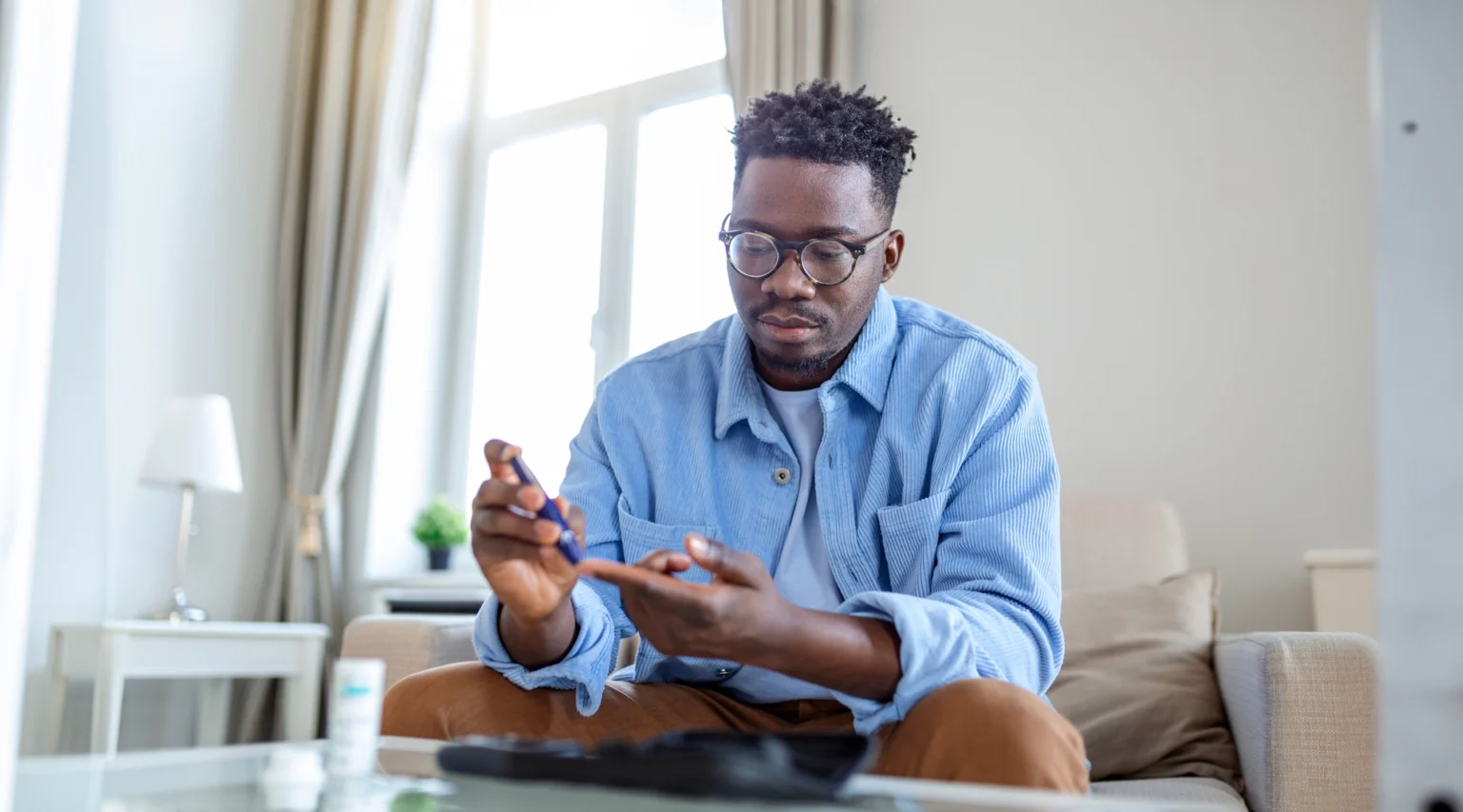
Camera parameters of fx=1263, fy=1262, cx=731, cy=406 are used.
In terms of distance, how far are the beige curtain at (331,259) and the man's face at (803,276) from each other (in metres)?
2.52

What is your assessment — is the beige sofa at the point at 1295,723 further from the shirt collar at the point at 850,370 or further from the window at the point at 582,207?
the window at the point at 582,207

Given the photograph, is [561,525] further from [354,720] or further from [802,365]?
[802,365]

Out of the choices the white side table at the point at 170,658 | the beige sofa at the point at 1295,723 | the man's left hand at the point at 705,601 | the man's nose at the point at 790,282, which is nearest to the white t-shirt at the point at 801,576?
the man's nose at the point at 790,282

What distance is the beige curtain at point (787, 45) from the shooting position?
9.87ft

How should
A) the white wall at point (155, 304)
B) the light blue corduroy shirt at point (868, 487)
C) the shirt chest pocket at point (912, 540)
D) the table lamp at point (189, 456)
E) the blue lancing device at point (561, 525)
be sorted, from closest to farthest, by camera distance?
the blue lancing device at point (561, 525) < the light blue corduroy shirt at point (868, 487) < the shirt chest pocket at point (912, 540) < the table lamp at point (189, 456) < the white wall at point (155, 304)

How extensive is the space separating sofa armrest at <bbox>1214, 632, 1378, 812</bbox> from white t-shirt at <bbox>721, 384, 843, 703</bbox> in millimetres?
523

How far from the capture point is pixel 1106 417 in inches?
102

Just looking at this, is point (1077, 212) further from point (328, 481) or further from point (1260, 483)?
point (328, 481)

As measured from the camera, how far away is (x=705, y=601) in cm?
91

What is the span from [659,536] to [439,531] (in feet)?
7.67

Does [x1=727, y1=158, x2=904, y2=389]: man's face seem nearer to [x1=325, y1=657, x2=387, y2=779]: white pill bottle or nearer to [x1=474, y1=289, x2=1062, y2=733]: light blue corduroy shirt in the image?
[x1=474, y1=289, x2=1062, y2=733]: light blue corduroy shirt

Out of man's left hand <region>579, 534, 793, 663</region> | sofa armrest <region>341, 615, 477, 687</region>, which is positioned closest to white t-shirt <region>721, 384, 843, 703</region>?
man's left hand <region>579, 534, 793, 663</region>

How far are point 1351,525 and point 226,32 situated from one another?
339 cm

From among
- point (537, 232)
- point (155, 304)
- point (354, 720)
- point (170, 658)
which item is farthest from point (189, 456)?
point (354, 720)
